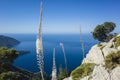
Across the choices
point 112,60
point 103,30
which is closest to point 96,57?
point 112,60

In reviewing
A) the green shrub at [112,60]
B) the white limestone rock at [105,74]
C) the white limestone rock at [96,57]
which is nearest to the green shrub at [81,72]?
the white limestone rock at [96,57]

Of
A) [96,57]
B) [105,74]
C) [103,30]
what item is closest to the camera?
[105,74]

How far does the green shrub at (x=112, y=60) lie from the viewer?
3297 centimetres

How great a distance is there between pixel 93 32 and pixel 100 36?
130 inches

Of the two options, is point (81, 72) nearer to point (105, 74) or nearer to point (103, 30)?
point (105, 74)

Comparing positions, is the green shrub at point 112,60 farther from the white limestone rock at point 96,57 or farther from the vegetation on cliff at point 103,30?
the vegetation on cliff at point 103,30

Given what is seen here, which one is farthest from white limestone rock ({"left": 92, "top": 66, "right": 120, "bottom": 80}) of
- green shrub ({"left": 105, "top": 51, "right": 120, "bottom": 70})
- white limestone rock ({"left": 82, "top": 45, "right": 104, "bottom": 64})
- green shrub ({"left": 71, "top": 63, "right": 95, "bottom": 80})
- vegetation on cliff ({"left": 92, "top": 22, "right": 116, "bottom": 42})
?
vegetation on cliff ({"left": 92, "top": 22, "right": 116, "bottom": 42})

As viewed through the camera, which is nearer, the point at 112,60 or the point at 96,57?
the point at 112,60

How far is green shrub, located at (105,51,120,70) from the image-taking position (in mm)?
32969

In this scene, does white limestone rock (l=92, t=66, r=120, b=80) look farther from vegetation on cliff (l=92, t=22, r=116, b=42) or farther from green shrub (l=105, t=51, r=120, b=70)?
vegetation on cliff (l=92, t=22, r=116, b=42)

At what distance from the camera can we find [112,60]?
3450 centimetres

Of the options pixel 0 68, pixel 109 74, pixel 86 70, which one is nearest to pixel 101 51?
pixel 86 70

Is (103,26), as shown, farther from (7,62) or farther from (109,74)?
(109,74)

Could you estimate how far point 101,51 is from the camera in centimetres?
4397
